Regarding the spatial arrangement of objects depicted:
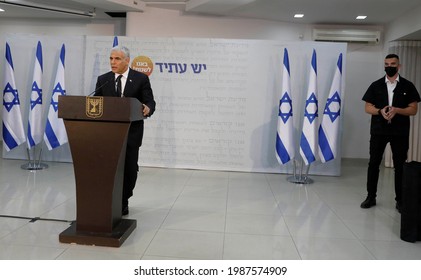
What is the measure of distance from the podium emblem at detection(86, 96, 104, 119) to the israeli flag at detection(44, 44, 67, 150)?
3474 millimetres

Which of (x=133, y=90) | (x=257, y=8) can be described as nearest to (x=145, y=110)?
(x=133, y=90)

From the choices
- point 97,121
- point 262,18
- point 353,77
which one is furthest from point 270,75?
point 97,121

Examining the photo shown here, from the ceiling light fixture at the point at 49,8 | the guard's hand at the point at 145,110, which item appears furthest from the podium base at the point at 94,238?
the ceiling light fixture at the point at 49,8

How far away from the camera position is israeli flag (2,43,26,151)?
224 inches

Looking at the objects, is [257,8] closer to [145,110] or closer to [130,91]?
[130,91]

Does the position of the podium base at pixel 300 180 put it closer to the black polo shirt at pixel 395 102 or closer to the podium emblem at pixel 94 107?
the black polo shirt at pixel 395 102

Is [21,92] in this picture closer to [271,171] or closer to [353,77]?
[271,171]

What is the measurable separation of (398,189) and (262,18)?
4.46 metres

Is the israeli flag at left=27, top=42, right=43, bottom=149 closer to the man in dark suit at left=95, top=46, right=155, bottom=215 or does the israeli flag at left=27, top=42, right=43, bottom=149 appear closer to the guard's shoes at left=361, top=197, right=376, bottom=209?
the man in dark suit at left=95, top=46, right=155, bottom=215

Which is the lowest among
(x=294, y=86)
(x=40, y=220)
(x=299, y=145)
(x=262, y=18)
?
(x=40, y=220)

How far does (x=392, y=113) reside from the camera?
369cm

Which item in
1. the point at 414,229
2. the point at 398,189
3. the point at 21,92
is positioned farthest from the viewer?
the point at 21,92

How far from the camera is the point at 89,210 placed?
2668mm

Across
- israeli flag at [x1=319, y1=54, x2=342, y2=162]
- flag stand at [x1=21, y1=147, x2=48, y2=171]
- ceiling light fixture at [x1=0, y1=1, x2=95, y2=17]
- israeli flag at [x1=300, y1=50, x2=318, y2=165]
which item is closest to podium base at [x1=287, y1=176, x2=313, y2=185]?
israeli flag at [x1=300, y1=50, x2=318, y2=165]
